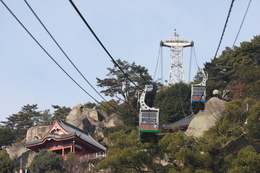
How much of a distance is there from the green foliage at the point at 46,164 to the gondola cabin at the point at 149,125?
44.1 ft

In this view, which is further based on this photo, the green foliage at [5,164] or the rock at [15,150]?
the rock at [15,150]

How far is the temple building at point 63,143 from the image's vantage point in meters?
44.0

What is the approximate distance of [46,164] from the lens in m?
37.1

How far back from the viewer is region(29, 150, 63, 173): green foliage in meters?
36.8

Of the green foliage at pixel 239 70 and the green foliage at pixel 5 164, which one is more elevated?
the green foliage at pixel 239 70

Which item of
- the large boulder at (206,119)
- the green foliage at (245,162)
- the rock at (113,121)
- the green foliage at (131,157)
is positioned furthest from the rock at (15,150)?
the green foliage at (245,162)

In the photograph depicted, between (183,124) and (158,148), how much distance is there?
17808 millimetres

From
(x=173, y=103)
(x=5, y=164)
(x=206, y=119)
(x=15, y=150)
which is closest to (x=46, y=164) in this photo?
(x=5, y=164)

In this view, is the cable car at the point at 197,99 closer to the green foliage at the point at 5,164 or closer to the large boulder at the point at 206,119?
the large boulder at the point at 206,119

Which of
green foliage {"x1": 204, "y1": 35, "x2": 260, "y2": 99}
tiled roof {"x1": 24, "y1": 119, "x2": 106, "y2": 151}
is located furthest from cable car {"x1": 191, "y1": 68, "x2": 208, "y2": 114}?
tiled roof {"x1": 24, "y1": 119, "x2": 106, "y2": 151}

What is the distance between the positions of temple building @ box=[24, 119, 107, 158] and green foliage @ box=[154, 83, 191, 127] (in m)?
8.82

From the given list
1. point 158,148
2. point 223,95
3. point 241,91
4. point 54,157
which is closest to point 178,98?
point 223,95

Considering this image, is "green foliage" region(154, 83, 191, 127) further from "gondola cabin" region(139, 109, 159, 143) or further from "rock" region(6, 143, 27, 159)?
"gondola cabin" region(139, 109, 159, 143)

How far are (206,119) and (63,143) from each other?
52.1 ft
